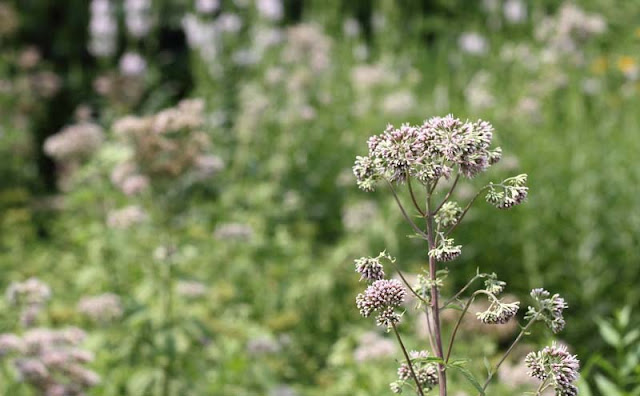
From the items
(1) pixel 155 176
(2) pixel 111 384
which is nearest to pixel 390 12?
(1) pixel 155 176

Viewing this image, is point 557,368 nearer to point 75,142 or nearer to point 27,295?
point 27,295

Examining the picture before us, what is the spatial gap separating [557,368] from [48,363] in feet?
6.05

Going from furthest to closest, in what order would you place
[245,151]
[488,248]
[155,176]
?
[245,151] < [488,248] < [155,176]

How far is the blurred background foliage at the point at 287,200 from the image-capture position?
3.44m

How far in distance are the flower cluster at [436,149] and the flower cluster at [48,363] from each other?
1.70 metres

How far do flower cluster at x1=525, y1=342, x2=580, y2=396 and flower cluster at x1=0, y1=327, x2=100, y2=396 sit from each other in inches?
69.5

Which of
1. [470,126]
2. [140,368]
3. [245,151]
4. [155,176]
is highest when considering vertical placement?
[245,151]

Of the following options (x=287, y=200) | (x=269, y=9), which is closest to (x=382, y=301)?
(x=287, y=200)

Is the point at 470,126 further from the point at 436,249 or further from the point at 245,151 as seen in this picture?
the point at 245,151

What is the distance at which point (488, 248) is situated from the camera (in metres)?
5.01

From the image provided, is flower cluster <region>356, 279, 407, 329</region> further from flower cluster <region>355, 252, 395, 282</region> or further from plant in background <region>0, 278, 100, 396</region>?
plant in background <region>0, 278, 100, 396</region>

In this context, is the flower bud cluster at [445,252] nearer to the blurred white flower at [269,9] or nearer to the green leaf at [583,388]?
the green leaf at [583,388]

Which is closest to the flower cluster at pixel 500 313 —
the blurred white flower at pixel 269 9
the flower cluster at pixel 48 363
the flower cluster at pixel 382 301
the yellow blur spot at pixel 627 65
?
the flower cluster at pixel 382 301

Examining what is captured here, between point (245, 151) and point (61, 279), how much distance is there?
145 centimetres
